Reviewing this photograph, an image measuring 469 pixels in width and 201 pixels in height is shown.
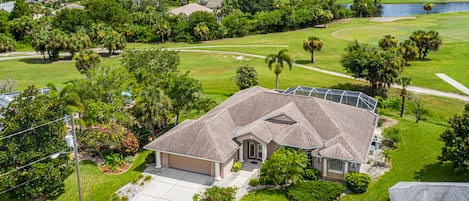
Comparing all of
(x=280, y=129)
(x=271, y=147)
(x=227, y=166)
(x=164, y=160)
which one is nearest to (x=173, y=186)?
(x=164, y=160)

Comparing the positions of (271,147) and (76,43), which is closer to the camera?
(271,147)

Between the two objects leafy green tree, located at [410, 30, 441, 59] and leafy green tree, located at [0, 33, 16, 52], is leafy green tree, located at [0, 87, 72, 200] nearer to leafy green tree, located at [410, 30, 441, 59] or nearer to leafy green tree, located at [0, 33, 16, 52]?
leafy green tree, located at [410, 30, 441, 59]

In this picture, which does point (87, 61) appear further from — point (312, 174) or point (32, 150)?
point (312, 174)

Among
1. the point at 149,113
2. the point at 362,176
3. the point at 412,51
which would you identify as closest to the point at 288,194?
the point at 362,176

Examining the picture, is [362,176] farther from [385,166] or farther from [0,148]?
[0,148]

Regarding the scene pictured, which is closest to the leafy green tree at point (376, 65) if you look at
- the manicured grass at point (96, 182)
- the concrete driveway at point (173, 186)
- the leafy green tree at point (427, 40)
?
the leafy green tree at point (427, 40)

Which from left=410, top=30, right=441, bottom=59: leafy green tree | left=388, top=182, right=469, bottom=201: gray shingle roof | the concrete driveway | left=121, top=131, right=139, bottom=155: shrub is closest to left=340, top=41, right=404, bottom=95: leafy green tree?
left=410, top=30, right=441, bottom=59: leafy green tree
